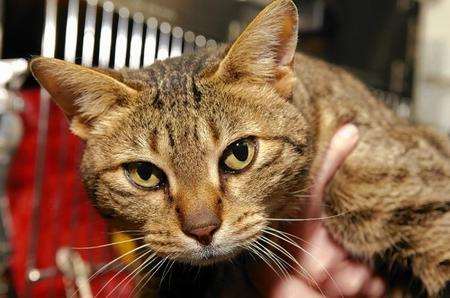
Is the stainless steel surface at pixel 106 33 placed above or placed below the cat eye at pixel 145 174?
above

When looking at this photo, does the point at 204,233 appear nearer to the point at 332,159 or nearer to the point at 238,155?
the point at 238,155

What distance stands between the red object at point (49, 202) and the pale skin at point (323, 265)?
0.54 metres

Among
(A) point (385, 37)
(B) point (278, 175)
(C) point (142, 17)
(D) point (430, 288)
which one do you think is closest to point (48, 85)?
(B) point (278, 175)

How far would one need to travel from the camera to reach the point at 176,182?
0.83m

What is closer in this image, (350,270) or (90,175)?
(90,175)

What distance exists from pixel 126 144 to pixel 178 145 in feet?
0.38

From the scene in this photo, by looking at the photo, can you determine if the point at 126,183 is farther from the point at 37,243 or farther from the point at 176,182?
the point at 37,243

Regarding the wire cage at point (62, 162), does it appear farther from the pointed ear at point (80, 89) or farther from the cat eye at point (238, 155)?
the cat eye at point (238, 155)

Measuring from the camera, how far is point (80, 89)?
0.91 meters

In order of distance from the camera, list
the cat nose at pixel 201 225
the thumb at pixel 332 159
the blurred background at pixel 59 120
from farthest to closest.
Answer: the blurred background at pixel 59 120 → the thumb at pixel 332 159 → the cat nose at pixel 201 225

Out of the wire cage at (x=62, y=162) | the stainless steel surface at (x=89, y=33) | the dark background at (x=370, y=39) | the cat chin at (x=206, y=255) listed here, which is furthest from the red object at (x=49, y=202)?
the dark background at (x=370, y=39)

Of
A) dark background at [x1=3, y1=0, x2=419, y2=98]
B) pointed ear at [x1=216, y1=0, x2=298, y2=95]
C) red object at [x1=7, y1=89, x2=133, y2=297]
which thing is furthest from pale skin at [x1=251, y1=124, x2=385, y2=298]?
dark background at [x1=3, y1=0, x2=419, y2=98]

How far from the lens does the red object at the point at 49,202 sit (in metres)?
1.40

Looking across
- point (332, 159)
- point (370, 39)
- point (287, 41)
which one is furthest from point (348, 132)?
point (370, 39)
